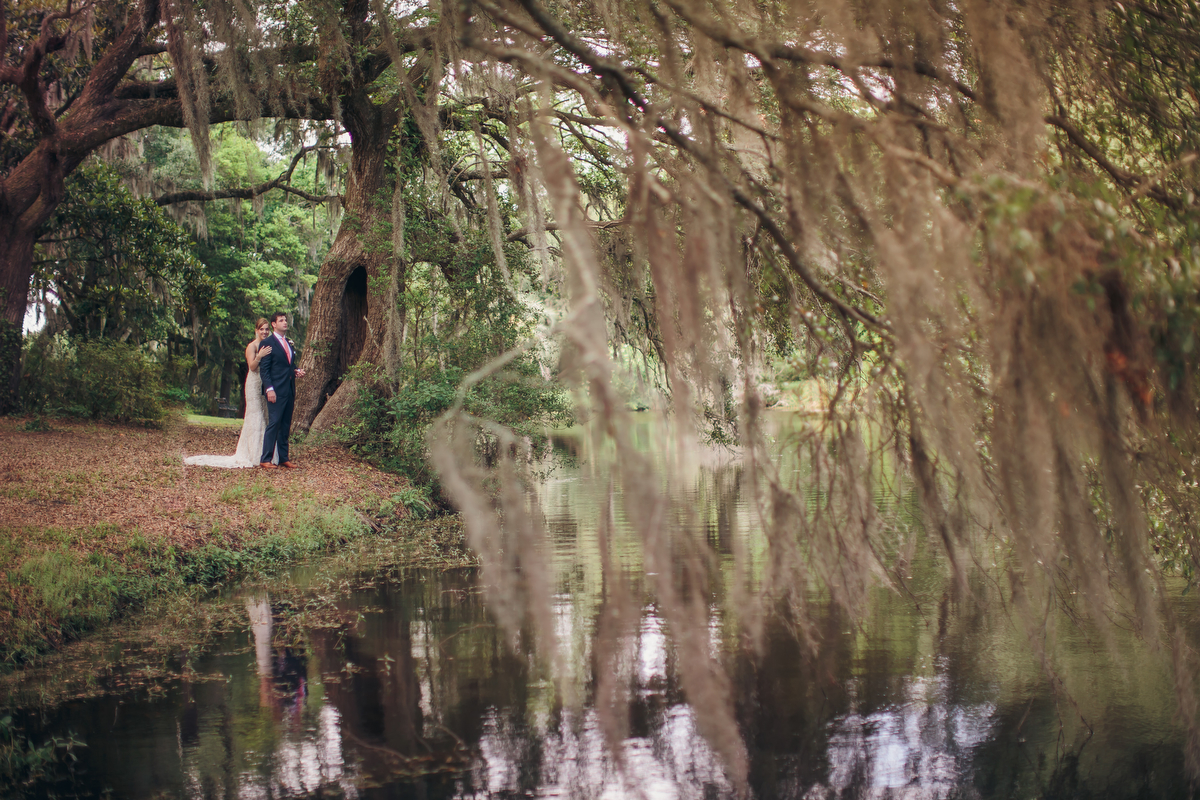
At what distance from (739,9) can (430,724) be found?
3.87m

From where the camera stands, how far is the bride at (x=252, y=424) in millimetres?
11328

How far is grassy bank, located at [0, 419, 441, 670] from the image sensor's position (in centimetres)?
629

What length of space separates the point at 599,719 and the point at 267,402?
9.77 meters

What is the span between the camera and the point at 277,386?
11352mm

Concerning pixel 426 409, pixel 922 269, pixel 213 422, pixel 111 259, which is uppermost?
pixel 111 259

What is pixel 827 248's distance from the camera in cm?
340

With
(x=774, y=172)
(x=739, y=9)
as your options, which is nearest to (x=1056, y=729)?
(x=774, y=172)

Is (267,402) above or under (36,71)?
under

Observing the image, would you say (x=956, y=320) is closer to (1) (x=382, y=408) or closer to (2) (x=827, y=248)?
(2) (x=827, y=248)

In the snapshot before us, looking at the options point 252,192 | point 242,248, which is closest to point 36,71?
point 252,192

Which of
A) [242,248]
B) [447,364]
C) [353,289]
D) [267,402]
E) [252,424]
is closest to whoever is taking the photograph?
[252,424]

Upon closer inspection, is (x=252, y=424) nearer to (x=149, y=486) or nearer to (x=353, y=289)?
(x=149, y=486)

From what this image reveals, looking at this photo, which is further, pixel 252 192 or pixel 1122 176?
pixel 252 192

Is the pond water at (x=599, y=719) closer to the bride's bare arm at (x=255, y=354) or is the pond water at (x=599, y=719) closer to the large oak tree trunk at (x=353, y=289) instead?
the bride's bare arm at (x=255, y=354)
